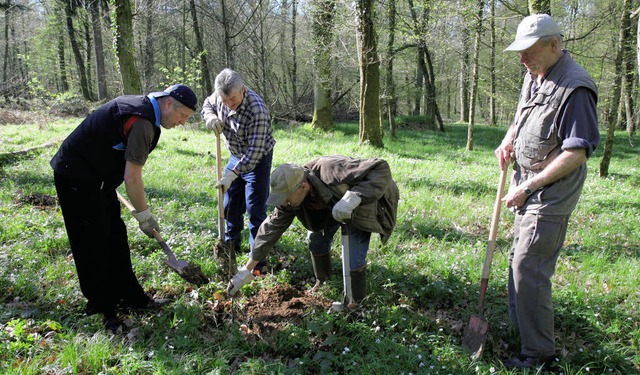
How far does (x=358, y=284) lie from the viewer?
369 centimetres

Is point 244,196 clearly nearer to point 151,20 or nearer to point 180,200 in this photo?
point 180,200

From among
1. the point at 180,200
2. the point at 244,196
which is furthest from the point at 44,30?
the point at 244,196

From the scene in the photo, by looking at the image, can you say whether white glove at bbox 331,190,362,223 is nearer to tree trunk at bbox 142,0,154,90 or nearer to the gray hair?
the gray hair

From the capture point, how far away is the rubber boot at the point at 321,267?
4.08m

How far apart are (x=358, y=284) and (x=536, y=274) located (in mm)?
1431

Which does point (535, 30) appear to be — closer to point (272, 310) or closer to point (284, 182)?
point (284, 182)

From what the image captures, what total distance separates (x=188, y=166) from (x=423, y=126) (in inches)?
551

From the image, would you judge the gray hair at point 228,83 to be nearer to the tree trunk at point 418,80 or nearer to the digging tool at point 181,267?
the digging tool at point 181,267

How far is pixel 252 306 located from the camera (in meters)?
3.81

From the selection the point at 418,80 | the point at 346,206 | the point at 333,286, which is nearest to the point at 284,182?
the point at 346,206

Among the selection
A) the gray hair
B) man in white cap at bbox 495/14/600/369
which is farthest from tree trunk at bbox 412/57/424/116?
man in white cap at bbox 495/14/600/369

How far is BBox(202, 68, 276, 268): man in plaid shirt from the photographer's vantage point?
4137mm

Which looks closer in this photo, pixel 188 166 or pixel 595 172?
pixel 188 166

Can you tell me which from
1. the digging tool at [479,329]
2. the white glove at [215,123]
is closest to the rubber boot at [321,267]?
the digging tool at [479,329]
